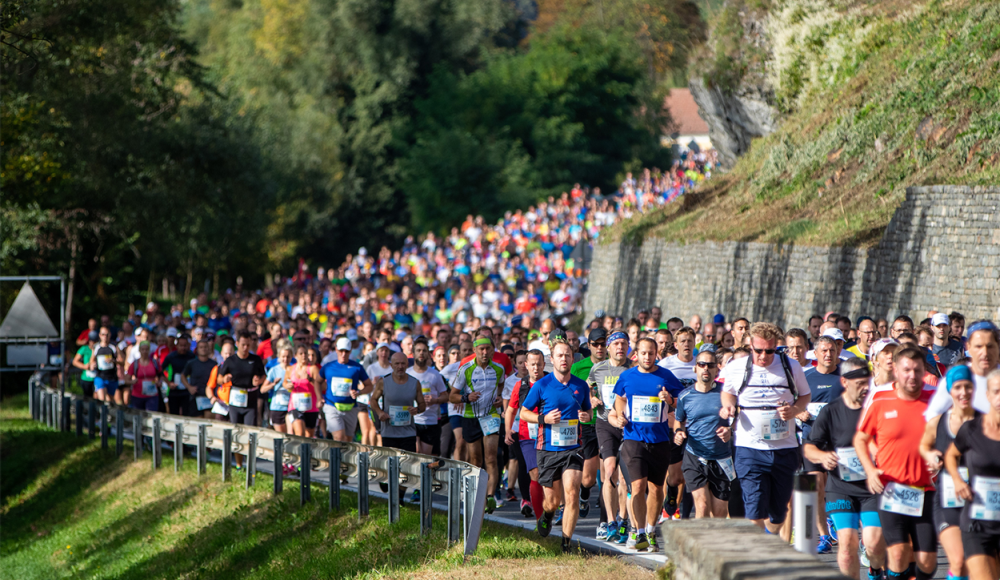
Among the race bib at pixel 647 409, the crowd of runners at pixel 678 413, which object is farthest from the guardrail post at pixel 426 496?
the race bib at pixel 647 409

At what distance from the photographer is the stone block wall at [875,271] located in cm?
1803

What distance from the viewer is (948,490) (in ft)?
22.9

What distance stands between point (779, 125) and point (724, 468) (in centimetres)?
2307

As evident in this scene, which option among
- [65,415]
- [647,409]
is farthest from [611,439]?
[65,415]

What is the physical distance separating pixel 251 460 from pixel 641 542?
7176mm

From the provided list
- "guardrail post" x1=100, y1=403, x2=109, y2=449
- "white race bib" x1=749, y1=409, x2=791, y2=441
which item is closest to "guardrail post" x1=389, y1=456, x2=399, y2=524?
"white race bib" x1=749, y1=409, x2=791, y2=441

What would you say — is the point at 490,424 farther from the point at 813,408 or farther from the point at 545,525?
the point at 813,408

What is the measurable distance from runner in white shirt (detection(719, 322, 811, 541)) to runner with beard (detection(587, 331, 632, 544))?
1.75 m

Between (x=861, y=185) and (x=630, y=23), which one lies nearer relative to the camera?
(x=861, y=185)

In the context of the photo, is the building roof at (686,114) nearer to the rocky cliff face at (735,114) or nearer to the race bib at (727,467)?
the rocky cliff face at (735,114)

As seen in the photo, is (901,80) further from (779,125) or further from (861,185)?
(779,125)

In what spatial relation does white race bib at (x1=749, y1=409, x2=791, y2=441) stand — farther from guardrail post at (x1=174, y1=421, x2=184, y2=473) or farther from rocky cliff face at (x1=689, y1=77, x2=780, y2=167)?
rocky cliff face at (x1=689, y1=77, x2=780, y2=167)

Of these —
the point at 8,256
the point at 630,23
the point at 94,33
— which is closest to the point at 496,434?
the point at 94,33

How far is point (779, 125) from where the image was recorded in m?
Answer: 31.7
